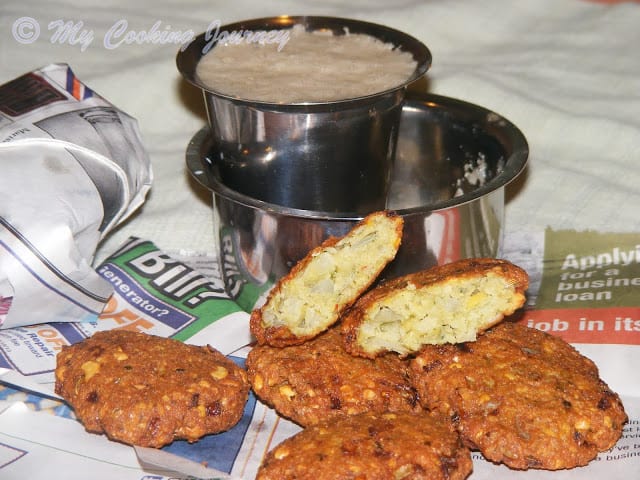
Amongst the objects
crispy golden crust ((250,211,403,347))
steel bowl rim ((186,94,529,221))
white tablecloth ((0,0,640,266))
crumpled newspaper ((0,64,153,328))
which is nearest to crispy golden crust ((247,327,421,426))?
crispy golden crust ((250,211,403,347))

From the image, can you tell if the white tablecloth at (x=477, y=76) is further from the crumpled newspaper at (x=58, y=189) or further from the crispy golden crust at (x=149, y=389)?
the crispy golden crust at (x=149, y=389)

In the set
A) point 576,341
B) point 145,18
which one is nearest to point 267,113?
point 576,341

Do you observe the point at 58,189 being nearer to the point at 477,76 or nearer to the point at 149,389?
the point at 149,389
